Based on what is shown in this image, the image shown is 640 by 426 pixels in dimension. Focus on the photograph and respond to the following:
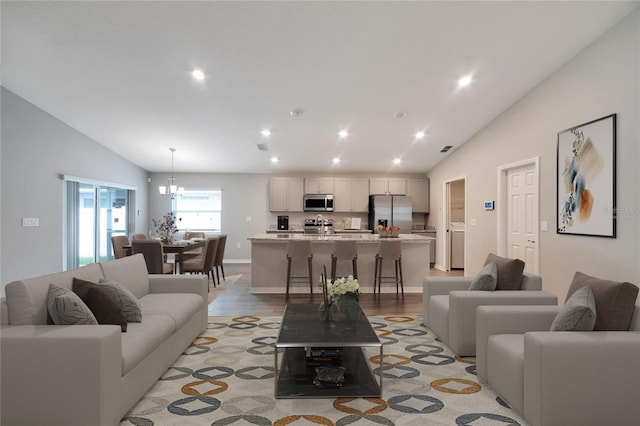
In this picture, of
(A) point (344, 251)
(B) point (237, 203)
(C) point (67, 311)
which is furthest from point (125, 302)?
(B) point (237, 203)

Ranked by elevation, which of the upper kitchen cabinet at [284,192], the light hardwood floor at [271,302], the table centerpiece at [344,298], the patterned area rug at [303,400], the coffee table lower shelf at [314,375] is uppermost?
the upper kitchen cabinet at [284,192]

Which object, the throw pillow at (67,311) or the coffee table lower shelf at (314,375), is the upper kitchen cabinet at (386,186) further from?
the throw pillow at (67,311)

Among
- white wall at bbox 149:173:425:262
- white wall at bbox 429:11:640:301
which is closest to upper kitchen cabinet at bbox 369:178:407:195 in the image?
white wall at bbox 149:173:425:262

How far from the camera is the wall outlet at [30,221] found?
18.8ft

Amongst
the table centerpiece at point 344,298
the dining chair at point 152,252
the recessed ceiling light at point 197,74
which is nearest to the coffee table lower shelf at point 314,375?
the table centerpiece at point 344,298

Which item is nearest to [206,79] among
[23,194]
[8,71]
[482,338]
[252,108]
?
[252,108]

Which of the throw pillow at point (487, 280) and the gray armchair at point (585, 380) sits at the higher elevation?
the throw pillow at point (487, 280)

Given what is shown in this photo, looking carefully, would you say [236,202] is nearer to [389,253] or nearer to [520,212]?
[389,253]

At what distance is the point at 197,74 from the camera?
4.98 meters

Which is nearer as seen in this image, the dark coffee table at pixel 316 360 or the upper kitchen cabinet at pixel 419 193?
the dark coffee table at pixel 316 360

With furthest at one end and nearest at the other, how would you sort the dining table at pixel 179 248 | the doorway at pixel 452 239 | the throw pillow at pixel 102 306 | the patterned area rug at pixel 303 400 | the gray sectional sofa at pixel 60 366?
1. the doorway at pixel 452 239
2. the dining table at pixel 179 248
3. the throw pillow at pixel 102 306
4. the patterned area rug at pixel 303 400
5. the gray sectional sofa at pixel 60 366

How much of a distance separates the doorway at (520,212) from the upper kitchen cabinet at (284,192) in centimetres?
485

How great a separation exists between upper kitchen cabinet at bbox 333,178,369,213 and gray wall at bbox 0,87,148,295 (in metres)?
5.30

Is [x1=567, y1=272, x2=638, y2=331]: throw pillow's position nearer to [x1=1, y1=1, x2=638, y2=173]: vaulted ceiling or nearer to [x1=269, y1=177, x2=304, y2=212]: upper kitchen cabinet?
[x1=1, y1=1, x2=638, y2=173]: vaulted ceiling
